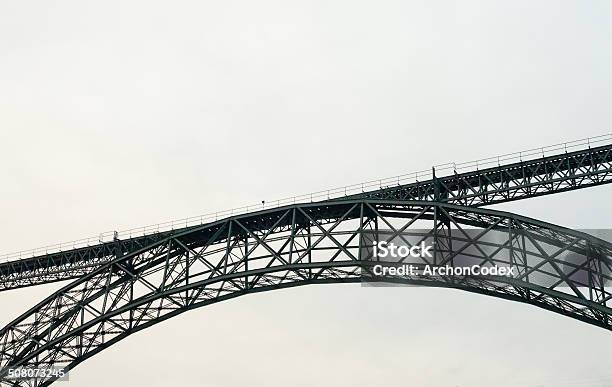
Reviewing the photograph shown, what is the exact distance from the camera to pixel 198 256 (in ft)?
133

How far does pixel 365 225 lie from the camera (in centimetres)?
3869

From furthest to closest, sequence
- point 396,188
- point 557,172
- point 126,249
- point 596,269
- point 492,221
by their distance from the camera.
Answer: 1. point 126,249
2. point 396,188
3. point 557,172
4. point 492,221
5. point 596,269

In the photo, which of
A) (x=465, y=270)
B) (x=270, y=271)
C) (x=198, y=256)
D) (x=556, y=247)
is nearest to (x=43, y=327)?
(x=198, y=256)

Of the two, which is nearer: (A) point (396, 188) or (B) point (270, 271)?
(B) point (270, 271)

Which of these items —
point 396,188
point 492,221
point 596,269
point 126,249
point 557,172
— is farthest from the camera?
point 126,249

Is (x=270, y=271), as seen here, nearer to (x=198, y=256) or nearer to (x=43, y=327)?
(x=198, y=256)

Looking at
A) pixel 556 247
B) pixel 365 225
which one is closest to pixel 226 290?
pixel 365 225

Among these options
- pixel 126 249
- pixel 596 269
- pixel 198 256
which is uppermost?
pixel 126 249

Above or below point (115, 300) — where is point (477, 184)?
Answer: above

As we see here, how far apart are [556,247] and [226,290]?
17123mm

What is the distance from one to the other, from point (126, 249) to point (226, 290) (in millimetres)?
10206

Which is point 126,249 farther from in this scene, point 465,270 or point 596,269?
point 596,269

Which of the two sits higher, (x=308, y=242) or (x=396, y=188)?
(x=396, y=188)

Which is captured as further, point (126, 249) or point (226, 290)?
point (126, 249)
